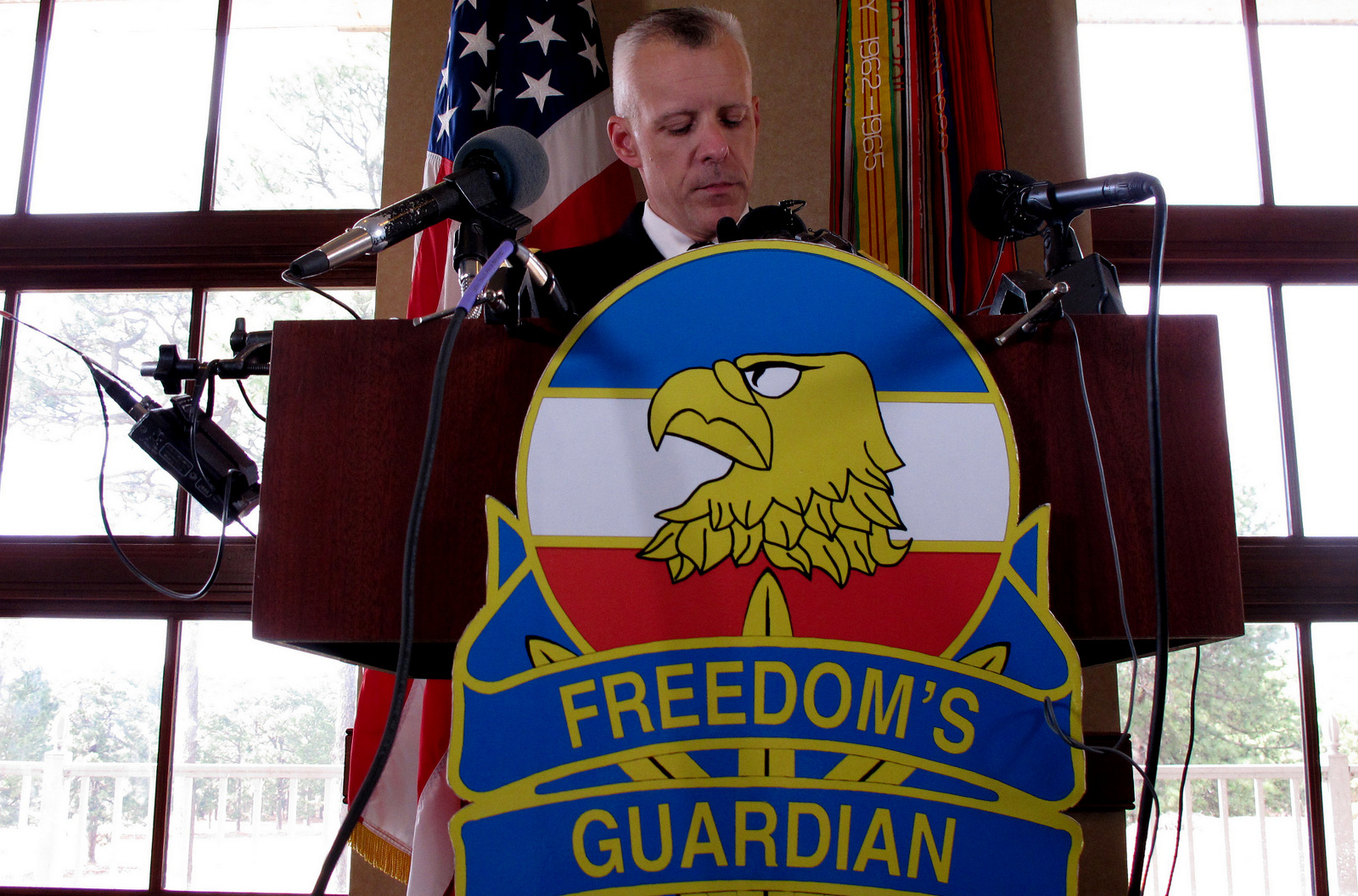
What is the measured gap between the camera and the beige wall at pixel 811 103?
6.50ft

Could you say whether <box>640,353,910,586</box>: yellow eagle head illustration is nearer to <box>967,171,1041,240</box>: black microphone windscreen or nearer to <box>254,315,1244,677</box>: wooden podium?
<box>254,315,1244,677</box>: wooden podium

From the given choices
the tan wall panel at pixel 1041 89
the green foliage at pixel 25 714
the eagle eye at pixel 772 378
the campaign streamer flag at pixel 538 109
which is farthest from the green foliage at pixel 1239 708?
the green foliage at pixel 25 714

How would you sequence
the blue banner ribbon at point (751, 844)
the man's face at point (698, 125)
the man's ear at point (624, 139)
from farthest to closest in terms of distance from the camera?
the man's ear at point (624, 139) → the man's face at point (698, 125) → the blue banner ribbon at point (751, 844)

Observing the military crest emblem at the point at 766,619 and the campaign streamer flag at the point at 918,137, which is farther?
the campaign streamer flag at the point at 918,137

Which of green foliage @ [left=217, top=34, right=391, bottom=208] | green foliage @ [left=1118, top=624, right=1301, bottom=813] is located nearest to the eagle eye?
green foliage @ [left=1118, top=624, right=1301, bottom=813]

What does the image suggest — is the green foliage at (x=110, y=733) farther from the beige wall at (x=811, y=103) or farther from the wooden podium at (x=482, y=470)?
the wooden podium at (x=482, y=470)

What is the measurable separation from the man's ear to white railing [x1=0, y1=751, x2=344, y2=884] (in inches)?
57.8

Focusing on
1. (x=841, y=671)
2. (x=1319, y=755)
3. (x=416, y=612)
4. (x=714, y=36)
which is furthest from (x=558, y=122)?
(x=1319, y=755)

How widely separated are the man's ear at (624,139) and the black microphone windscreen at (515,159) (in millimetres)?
619

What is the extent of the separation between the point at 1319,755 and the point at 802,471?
1879mm

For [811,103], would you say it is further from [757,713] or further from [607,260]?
[757,713]

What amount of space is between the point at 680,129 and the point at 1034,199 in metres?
0.57

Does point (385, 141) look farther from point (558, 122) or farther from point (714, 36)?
point (714, 36)

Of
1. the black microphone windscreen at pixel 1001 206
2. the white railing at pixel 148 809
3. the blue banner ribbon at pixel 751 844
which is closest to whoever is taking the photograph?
the blue banner ribbon at pixel 751 844
